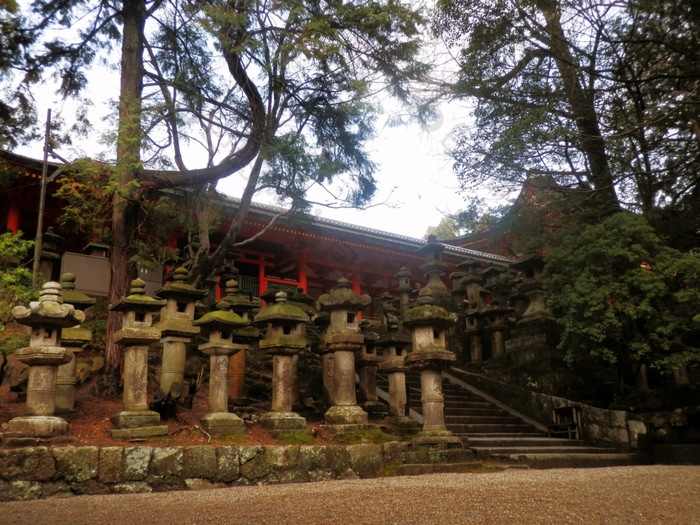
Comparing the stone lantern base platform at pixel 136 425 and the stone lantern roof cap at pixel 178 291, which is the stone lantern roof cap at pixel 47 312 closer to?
the stone lantern base platform at pixel 136 425

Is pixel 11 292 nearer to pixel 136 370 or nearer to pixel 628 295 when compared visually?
pixel 136 370

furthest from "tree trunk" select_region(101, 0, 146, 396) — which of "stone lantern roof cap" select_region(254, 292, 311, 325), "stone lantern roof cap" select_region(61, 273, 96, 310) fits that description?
"stone lantern roof cap" select_region(254, 292, 311, 325)

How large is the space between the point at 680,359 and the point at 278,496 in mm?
8472

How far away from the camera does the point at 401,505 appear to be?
490 centimetres

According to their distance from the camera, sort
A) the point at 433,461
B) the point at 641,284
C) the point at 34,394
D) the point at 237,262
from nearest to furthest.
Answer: the point at 34,394, the point at 433,461, the point at 641,284, the point at 237,262

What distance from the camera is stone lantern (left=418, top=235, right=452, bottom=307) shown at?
15242mm

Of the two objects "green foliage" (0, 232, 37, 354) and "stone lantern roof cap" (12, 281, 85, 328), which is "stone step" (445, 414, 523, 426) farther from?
"green foliage" (0, 232, 37, 354)

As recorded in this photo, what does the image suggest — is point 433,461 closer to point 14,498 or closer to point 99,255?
point 14,498

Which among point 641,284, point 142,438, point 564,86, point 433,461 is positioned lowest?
point 433,461

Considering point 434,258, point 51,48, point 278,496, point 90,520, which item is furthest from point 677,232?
point 51,48

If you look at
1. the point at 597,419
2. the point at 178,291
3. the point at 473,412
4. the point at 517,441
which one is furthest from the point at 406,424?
the point at 178,291

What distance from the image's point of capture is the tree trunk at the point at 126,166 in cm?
890

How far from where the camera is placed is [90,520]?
4.55 metres

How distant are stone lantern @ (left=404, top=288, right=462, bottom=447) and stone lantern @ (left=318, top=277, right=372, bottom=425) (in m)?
0.91
